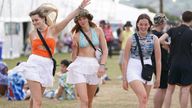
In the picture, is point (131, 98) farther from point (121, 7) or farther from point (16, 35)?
point (121, 7)

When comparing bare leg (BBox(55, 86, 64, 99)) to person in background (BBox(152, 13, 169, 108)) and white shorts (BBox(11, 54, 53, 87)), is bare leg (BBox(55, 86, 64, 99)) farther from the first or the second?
white shorts (BBox(11, 54, 53, 87))

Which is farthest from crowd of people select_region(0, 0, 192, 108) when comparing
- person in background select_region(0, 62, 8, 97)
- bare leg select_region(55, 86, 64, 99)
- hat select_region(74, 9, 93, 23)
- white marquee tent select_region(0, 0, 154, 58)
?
white marquee tent select_region(0, 0, 154, 58)

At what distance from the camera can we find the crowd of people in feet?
31.3

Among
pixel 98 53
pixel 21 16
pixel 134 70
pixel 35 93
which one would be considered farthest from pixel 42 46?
pixel 21 16

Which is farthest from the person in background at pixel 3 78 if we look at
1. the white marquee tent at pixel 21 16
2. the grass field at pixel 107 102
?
the white marquee tent at pixel 21 16

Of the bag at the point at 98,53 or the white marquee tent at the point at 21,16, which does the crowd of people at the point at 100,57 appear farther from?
the white marquee tent at the point at 21,16

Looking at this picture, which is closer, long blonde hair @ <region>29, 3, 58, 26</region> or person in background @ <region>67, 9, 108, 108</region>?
long blonde hair @ <region>29, 3, 58, 26</region>

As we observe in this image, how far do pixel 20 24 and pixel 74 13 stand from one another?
1017 inches

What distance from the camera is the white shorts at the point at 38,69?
31.1ft

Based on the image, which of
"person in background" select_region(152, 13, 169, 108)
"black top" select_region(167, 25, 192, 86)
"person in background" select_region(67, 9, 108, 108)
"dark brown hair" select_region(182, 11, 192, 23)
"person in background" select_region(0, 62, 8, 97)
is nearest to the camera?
"person in background" select_region(67, 9, 108, 108)

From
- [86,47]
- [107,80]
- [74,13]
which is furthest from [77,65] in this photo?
[107,80]

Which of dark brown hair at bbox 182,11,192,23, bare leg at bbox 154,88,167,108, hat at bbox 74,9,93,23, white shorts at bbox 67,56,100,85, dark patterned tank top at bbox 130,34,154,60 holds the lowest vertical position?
bare leg at bbox 154,88,167,108

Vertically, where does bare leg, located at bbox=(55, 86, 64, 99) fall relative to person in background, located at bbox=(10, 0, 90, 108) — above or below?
below

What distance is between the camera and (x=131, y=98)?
48.7ft
